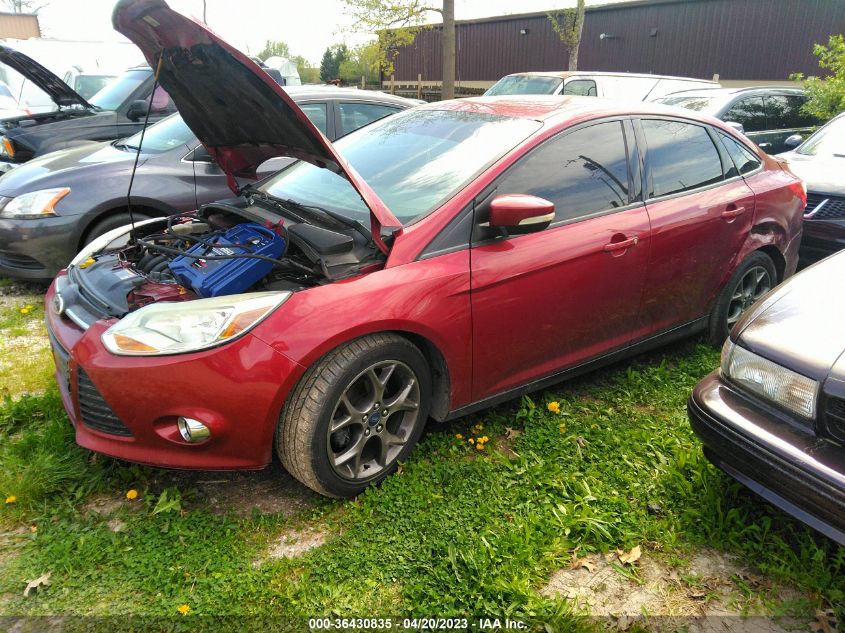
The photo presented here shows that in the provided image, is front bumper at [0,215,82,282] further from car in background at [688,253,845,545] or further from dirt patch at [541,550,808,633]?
car in background at [688,253,845,545]

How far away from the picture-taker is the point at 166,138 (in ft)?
16.6

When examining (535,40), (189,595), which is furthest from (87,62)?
(189,595)

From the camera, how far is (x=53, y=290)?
299cm

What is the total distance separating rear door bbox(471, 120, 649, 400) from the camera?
8.99ft

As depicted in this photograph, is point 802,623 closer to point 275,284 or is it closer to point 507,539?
point 507,539

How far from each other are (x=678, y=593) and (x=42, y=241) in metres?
4.52

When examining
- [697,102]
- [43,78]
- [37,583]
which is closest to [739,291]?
[37,583]

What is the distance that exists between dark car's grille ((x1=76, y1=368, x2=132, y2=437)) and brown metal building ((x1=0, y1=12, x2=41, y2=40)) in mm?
37642

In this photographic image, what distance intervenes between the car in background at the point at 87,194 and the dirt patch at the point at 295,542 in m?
2.97

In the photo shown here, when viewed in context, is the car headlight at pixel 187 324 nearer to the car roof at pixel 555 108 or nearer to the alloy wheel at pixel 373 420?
the alloy wheel at pixel 373 420

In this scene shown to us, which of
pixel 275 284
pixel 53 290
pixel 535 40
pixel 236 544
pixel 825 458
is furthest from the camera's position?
pixel 535 40

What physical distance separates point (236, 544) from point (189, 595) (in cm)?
27

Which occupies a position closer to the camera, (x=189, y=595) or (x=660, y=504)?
(x=189, y=595)

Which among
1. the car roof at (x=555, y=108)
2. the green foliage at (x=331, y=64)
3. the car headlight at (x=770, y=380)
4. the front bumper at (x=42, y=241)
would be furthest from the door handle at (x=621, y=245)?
the green foliage at (x=331, y=64)
